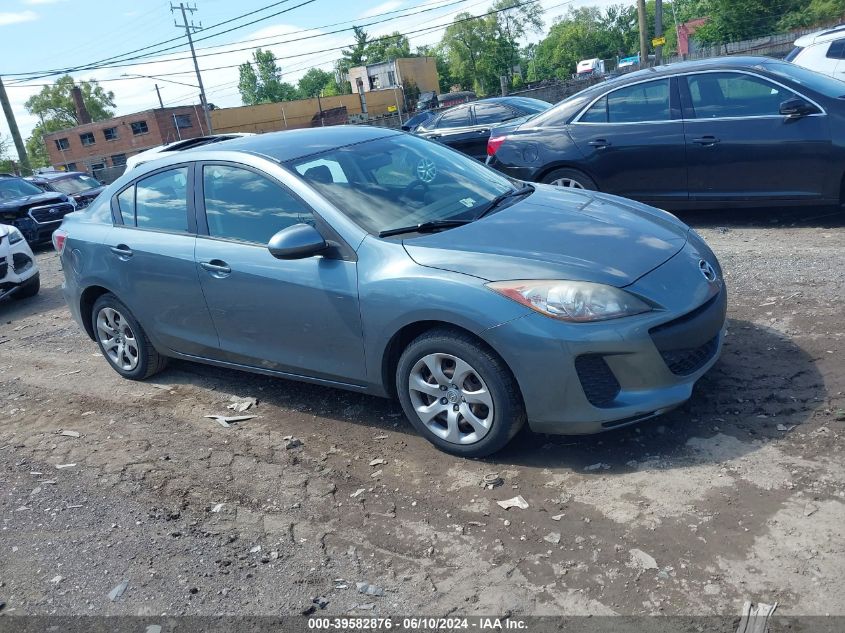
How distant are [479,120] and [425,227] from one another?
10483mm

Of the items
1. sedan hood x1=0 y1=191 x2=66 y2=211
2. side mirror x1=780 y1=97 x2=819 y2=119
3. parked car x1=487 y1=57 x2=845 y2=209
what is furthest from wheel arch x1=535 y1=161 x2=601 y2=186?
sedan hood x1=0 y1=191 x2=66 y2=211

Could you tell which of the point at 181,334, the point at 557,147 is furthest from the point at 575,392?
the point at 557,147

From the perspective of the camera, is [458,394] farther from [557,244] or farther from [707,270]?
[707,270]

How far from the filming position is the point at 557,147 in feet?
27.7

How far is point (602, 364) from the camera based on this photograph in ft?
11.8

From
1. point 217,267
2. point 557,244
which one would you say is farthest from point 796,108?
point 217,267

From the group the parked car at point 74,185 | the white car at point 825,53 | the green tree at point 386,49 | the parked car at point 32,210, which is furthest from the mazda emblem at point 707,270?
the green tree at point 386,49

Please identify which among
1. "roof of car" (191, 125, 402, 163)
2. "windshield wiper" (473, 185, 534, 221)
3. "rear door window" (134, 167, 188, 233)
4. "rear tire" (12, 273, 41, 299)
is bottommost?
"rear tire" (12, 273, 41, 299)

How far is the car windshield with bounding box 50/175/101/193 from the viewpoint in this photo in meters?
19.5

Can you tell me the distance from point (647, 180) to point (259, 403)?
4.93m

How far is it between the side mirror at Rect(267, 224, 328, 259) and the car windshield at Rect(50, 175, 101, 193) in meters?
17.5

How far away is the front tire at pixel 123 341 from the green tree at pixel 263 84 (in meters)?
114

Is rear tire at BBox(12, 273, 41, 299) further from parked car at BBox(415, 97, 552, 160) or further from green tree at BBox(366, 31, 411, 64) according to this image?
green tree at BBox(366, 31, 411, 64)

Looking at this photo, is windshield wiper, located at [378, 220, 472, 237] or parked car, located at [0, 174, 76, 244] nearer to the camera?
windshield wiper, located at [378, 220, 472, 237]
